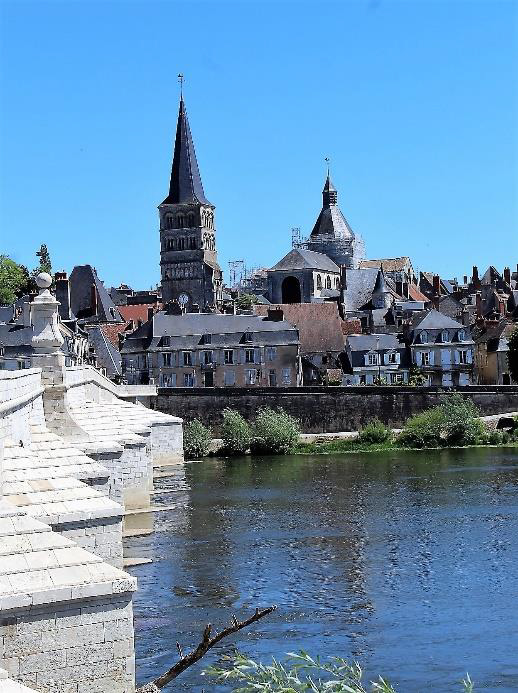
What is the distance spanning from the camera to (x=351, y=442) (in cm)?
6025

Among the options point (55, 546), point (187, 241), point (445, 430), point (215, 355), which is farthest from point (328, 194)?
point (55, 546)

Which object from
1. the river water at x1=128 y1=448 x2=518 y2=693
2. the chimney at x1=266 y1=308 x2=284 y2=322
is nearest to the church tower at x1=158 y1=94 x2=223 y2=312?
the chimney at x1=266 y1=308 x2=284 y2=322

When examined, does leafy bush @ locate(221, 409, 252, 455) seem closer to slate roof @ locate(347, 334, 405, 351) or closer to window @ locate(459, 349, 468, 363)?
slate roof @ locate(347, 334, 405, 351)

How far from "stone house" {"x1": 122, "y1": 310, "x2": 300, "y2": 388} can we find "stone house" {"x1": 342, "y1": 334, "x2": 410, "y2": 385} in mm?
3385

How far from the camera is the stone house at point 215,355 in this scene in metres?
70.4

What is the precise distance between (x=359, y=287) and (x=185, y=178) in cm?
1819

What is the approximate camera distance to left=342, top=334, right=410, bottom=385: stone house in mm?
72750

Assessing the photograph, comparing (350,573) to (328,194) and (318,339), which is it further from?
(328,194)

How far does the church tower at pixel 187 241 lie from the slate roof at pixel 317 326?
108ft

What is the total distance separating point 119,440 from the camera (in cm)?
3356

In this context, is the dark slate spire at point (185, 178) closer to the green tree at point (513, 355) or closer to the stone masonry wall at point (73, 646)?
the green tree at point (513, 355)

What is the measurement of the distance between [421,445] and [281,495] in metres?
18.5

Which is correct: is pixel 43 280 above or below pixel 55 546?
above

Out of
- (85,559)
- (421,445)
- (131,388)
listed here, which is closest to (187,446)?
(131,388)
